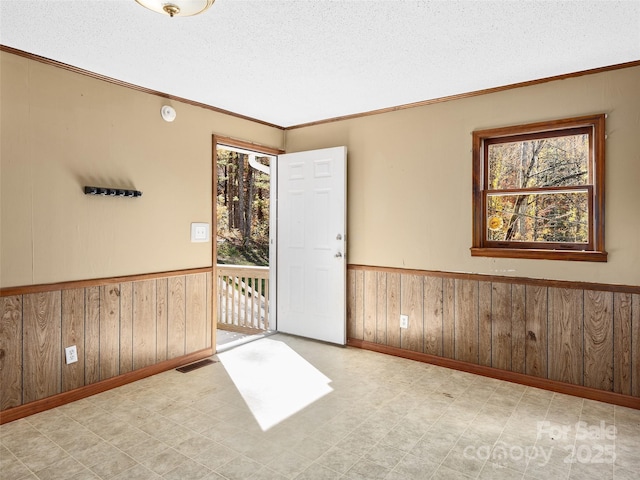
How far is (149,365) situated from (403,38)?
10.1 feet

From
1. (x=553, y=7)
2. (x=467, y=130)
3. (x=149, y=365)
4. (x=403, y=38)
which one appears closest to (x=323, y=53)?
(x=403, y=38)

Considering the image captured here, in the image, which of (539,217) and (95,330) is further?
(539,217)

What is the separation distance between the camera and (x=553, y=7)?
210 cm

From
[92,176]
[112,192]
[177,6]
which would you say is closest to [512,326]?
[177,6]

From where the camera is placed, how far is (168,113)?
11.3 feet

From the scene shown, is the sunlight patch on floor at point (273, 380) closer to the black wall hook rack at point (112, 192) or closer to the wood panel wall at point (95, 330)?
the wood panel wall at point (95, 330)

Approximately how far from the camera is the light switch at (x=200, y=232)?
3.71 m

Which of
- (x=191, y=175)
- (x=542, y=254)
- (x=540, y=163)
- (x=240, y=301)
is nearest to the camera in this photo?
(x=542, y=254)

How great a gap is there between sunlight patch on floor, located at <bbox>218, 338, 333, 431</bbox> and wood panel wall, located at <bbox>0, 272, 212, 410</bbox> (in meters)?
0.48

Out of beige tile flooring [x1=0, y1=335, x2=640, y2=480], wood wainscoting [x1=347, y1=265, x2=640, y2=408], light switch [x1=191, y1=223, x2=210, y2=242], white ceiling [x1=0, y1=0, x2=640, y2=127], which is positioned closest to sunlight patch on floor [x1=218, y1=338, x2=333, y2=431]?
beige tile flooring [x1=0, y1=335, x2=640, y2=480]

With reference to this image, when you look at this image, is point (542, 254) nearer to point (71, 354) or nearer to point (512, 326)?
point (512, 326)

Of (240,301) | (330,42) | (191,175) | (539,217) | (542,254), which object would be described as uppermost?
Answer: (330,42)

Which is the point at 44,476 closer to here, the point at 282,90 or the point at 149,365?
the point at 149,365

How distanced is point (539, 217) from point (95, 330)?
11.6 ft
